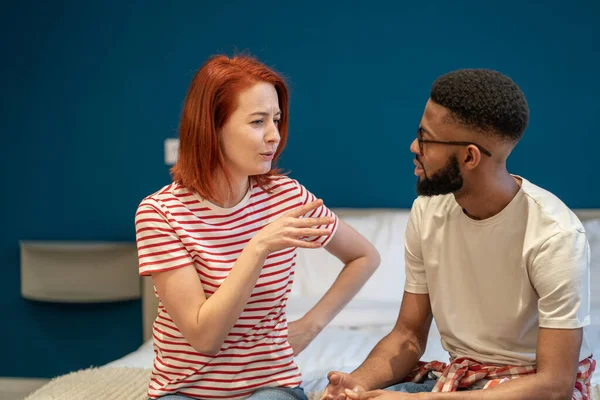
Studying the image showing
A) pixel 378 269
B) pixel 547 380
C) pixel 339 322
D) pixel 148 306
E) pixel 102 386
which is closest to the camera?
pixel 547 380

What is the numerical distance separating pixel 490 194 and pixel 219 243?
54 cm

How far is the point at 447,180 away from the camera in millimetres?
1535

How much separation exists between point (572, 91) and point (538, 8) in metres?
0.33

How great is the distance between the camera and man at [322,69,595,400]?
1.43 m

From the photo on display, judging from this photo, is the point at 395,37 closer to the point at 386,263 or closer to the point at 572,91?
the point at 572,91

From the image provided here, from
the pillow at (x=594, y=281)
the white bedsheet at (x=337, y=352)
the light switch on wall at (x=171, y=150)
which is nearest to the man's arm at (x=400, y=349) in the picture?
the white bedsheet at (x=337, y=352)

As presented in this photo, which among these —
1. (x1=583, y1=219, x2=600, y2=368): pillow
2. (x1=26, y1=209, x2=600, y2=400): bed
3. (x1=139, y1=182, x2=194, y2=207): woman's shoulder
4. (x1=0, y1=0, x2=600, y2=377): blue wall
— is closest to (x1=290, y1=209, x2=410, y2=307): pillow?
(x1=26, y1=209, x2=600, y2=400): bed

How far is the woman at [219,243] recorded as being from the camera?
4.93 feet

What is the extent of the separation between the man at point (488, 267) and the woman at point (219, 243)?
0.18 metres

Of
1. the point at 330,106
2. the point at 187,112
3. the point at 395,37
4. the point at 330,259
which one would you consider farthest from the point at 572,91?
the point at 187,112

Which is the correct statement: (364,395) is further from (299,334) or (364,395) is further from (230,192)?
(230,192)

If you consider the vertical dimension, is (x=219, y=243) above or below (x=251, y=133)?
below

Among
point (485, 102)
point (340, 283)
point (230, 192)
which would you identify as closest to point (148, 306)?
point (340, 283)

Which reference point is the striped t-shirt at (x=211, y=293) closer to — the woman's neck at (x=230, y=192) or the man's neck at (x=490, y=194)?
the woman's neck at (x=230, y=192)
